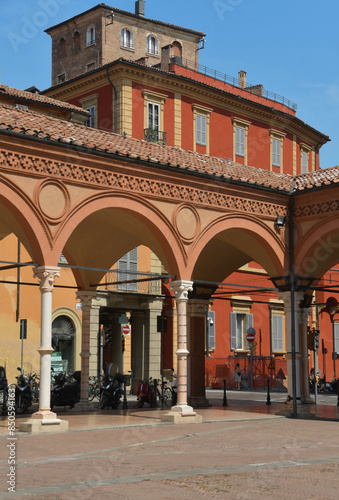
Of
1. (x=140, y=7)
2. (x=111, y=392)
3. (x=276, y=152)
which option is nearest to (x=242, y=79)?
(x=276, y=152)

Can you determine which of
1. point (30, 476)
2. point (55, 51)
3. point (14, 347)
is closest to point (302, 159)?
point (55, 51)

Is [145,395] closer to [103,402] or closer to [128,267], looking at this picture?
[103,402]

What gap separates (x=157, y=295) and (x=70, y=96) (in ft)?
35.9

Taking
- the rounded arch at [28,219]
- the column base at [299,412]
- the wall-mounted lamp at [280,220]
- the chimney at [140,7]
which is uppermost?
the chimney at [140,7]

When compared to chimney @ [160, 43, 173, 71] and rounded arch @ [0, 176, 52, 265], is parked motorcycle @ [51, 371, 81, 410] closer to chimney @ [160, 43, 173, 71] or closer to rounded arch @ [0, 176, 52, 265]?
rounded arch @ [0, 176, 52, 265]

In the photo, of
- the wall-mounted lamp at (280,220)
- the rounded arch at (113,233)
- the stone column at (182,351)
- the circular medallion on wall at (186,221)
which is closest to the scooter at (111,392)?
the rounded arch at (113,233)

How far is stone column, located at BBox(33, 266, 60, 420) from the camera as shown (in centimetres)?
1466

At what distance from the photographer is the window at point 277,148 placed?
1577 inches

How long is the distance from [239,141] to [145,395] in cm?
1985

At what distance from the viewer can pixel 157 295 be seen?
30.3 meters

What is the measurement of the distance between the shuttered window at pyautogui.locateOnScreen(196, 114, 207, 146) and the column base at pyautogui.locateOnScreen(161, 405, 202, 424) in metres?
20.4

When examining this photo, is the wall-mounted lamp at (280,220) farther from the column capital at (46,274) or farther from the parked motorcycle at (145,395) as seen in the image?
the column capital at (46,274)

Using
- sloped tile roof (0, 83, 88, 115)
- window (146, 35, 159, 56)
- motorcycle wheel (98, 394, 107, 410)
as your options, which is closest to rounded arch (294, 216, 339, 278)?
motorcycle wheel (98, 394, 107, 410)

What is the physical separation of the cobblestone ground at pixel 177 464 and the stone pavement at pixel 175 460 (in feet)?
0.04
